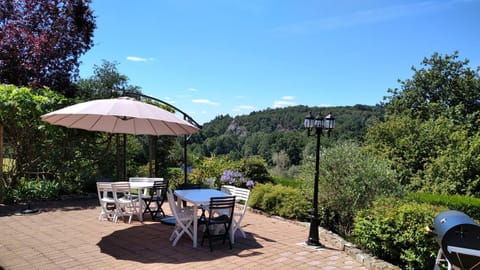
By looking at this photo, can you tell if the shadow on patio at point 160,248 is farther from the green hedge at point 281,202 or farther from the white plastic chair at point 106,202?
the green hedge at point 281,202

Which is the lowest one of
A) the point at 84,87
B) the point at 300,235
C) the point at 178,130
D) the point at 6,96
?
the point at 300,235

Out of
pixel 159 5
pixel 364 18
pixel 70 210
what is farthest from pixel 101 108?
pixel 364 18

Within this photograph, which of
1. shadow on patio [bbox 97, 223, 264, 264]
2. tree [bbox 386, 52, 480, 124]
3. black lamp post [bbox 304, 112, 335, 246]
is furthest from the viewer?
tree [bbox 386, 52, 480, 124]

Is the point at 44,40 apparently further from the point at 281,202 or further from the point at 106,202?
the point at 281,202

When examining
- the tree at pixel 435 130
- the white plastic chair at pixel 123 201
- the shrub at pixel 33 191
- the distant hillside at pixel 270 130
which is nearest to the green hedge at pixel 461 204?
the tree at pixel 435 130

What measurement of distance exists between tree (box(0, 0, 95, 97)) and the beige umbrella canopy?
5377mm

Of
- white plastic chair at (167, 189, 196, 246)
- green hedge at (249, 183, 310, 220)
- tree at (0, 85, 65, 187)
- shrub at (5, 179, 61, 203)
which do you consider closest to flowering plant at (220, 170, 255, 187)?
green hedge at (249, 183, 310, 220)

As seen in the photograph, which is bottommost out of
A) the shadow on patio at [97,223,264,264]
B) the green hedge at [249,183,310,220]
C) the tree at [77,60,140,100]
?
the shadow on patio at [97,223,264,264]

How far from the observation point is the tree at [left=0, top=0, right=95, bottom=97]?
10375mm

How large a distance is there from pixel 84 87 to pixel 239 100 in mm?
8726

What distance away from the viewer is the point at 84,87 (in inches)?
496

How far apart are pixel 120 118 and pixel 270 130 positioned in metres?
37.6

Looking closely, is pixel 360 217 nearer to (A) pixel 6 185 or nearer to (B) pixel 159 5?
(B) pixel 159 5

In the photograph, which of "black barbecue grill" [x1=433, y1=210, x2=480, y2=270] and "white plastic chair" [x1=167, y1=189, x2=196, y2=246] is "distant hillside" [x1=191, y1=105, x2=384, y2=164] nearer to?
"white plastic chair" [x1=167, y1=189, x2=196, y2=246]
